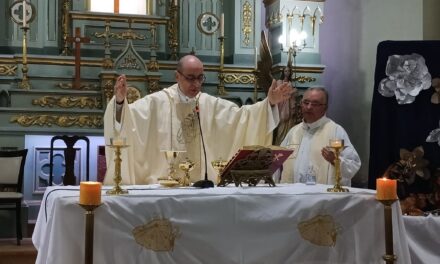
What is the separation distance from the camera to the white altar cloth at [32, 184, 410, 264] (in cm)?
317

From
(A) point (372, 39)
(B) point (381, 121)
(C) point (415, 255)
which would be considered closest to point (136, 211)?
(C) point (415, 255)

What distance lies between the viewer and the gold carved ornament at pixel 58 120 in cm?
696

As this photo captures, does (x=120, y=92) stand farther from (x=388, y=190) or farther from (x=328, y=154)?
(x=388, y=190)

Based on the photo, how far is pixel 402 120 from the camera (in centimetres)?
612

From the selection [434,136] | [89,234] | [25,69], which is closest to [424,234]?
[434,136]

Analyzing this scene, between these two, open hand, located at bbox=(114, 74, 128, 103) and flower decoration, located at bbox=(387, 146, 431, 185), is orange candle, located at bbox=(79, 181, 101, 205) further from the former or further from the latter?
flower decoration, located at bbox=(387, 146, 431, 185)

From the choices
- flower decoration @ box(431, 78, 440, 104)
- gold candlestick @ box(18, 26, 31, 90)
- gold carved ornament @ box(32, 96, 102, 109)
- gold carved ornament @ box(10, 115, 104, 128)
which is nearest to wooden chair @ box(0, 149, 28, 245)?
gold carved ornament @ box(10, 115, 104, 128)

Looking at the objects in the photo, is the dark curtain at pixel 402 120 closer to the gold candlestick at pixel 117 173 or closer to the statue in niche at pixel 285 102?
the statue in niche at pixel 285 102

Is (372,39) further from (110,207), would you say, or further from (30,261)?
(110,207)

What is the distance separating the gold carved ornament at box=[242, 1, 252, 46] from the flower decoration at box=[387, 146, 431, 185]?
3157 millimetres

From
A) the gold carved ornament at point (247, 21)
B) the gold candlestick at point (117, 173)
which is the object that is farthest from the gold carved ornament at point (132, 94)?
the gold candlestick at point (117, 173)

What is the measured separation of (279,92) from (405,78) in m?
2.05

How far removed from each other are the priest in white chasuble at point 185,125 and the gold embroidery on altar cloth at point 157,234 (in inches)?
40.8

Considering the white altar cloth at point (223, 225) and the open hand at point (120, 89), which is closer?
the white altar cloth at point (223, 225)
